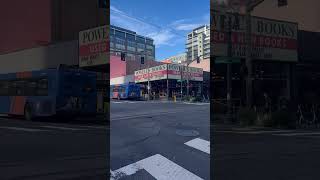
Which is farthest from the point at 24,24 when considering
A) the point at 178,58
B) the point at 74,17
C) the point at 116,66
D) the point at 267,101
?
the point at 267,101

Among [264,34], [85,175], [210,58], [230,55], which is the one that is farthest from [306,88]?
[210,58]

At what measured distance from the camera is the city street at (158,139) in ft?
6.86

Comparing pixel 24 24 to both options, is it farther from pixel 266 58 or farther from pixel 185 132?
pixel 266 58

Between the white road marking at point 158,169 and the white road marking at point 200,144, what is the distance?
0.18m

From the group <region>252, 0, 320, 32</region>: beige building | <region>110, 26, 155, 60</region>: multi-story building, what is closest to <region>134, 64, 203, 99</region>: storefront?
<region>110, 26, 155, 60</region>: multi-story building

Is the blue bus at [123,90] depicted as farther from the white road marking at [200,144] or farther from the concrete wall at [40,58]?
the white road marking at [200,144]

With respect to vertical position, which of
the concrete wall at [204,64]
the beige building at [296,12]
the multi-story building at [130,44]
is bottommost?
the concrete wall at [204,64]

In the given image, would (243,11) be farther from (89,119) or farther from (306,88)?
(89,119)

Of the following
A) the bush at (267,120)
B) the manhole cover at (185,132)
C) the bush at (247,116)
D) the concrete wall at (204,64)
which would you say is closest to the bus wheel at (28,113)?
the manhole cover at (185,132)

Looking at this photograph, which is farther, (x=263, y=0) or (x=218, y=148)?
(x=218, y=148)

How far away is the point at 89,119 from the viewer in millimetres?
2184

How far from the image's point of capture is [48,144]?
2570mm

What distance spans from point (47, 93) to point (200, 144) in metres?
0.94

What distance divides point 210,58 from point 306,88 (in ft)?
13.5
